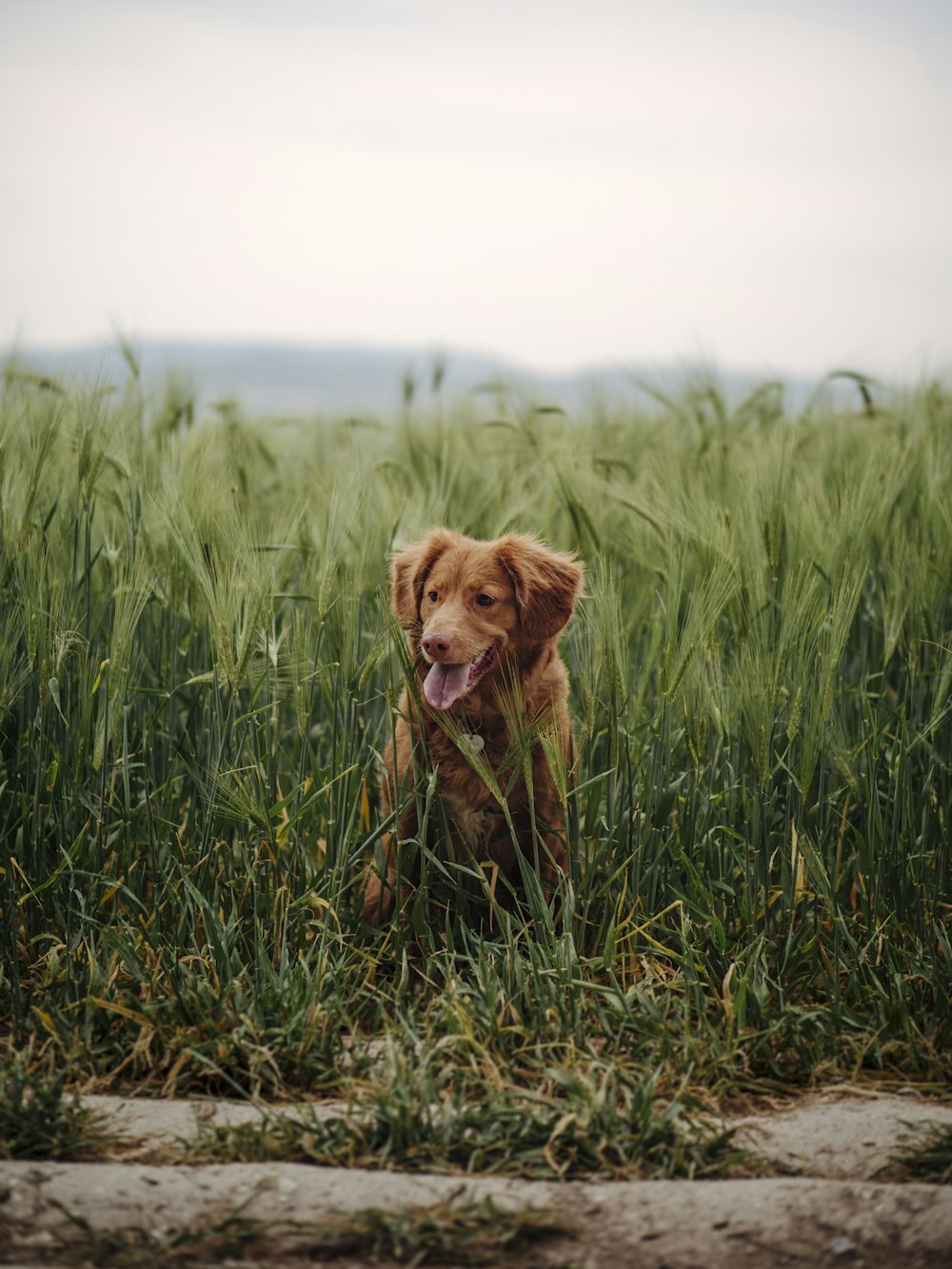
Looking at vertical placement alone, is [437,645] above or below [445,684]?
above

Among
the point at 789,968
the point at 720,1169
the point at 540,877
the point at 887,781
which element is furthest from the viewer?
the point at 887,781

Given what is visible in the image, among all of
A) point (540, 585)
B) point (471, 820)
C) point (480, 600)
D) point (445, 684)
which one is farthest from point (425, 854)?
point (540, 585)

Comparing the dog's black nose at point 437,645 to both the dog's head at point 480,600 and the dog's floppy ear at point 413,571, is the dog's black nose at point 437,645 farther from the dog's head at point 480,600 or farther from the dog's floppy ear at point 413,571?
the dog's floppy ear at point 413,571

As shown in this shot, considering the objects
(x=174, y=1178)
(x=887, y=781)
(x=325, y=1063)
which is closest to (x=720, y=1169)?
(x=325, y=1063)

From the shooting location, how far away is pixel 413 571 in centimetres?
336

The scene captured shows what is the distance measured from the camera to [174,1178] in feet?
7.45

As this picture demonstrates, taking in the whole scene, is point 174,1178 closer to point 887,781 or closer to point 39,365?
point 887,781

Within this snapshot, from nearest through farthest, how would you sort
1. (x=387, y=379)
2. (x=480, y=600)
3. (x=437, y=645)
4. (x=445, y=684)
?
(x=437, y=645) → (x=445, y=684) → (x=480, y=600) → (x=387, y=379)

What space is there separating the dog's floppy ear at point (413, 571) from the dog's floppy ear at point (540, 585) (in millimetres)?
179

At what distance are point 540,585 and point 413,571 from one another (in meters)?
0.39

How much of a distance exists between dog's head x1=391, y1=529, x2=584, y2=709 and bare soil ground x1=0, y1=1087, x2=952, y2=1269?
1161 mm

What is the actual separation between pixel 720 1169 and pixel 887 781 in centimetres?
153

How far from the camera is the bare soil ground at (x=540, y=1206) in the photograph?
2.13 m

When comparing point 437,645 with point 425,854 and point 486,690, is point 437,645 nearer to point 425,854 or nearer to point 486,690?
point 486,690
